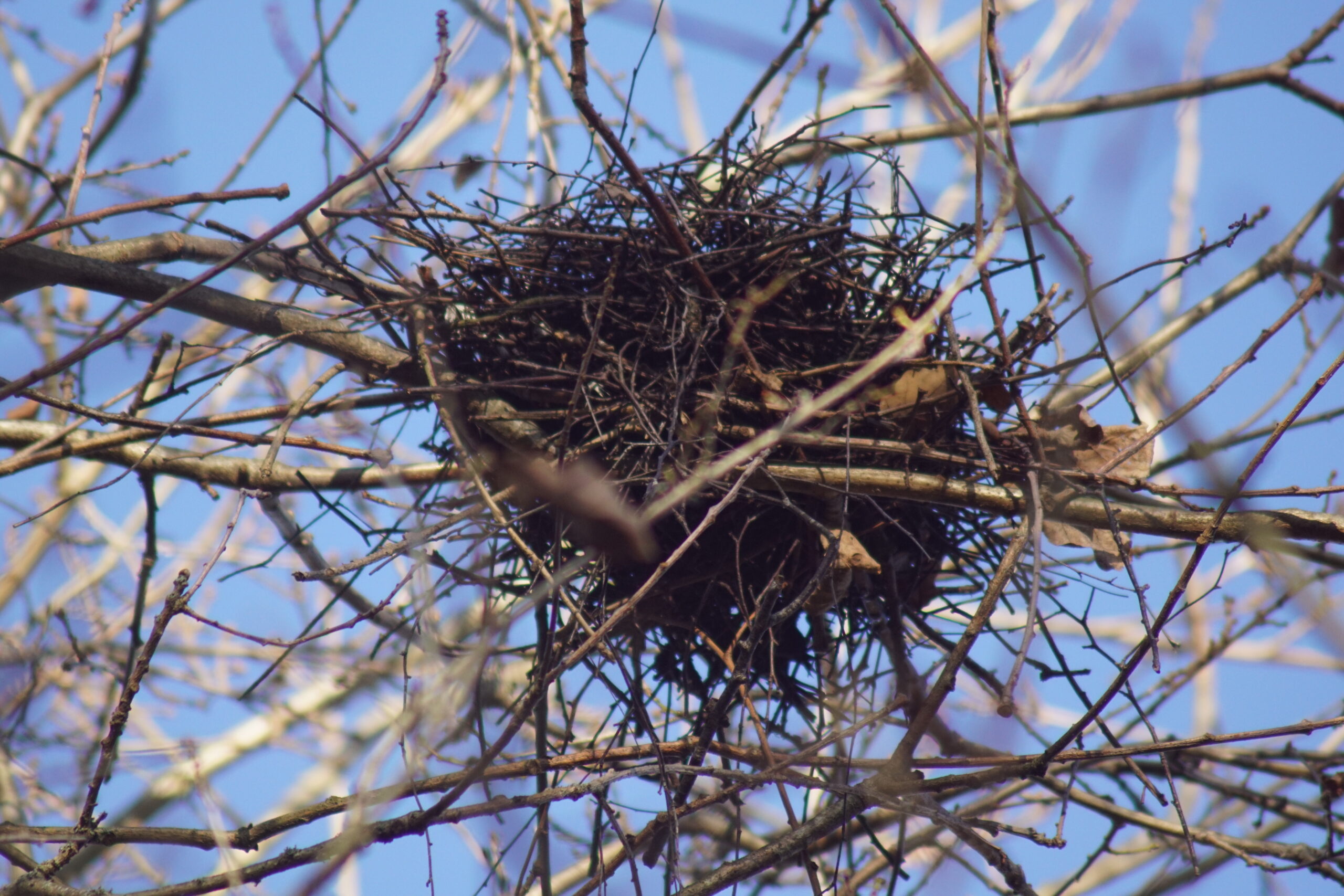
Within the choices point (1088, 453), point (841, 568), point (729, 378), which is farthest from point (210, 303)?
point (1088, 453)

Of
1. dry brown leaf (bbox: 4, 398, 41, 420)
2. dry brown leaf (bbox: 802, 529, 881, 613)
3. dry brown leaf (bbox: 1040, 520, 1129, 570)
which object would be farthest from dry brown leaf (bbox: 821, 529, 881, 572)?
dry brown leaf (bbox: 4, 398, 41, 420)

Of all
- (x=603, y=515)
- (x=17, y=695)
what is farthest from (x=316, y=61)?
(x=17, y=695)

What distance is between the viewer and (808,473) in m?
1.78

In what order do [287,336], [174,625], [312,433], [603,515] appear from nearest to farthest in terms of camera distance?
[603,515] < [287,336] < [312,433] < [174,625]

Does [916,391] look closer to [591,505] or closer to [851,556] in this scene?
[851,556]

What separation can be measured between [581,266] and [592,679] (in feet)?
2.77

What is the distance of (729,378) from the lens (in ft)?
6.09

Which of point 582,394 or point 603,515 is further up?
point 582,394

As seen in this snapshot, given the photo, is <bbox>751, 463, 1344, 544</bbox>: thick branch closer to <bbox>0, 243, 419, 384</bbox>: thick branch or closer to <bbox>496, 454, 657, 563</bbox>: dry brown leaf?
<bbox>0, 243, 419, 384</bbox>: thick branch

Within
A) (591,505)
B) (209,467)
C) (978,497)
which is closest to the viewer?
(591,505)

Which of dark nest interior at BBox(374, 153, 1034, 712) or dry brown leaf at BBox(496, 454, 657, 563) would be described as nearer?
dry brown leaf at BBox(496, 454, 657, 563)

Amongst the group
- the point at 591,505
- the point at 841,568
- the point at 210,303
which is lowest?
the point at 591,505

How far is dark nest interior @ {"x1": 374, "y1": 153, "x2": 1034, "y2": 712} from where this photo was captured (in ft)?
6.04

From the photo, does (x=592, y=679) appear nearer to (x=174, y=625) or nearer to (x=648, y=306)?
(x=648, y=306)
